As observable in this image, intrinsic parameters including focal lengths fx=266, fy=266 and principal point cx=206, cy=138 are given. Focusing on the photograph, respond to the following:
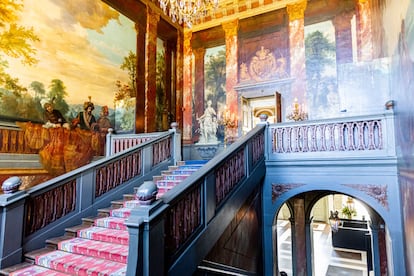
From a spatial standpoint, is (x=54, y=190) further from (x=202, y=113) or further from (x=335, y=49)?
(x=335, y=49)

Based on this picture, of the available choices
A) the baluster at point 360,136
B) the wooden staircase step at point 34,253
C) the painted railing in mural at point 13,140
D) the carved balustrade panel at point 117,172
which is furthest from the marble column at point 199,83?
the wooden staircase step at point 34,253

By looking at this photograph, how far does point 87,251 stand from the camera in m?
3.39

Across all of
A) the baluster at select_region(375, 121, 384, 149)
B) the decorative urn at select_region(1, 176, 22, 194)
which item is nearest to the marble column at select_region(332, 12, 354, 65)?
the baluster at select_region(375, 121, 384, 149)

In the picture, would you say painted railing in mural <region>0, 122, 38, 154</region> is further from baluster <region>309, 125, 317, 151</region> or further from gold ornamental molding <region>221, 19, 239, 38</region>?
gold ornamental molding <region>221, 19, 239, 38</region>

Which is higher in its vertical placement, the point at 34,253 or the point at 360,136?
the point at 360,136

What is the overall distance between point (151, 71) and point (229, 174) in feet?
19.5

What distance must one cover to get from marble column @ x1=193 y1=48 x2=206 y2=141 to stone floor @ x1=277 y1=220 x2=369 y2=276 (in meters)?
6.48

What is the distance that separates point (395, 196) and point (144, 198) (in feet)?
14.0

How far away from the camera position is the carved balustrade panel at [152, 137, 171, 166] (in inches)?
235

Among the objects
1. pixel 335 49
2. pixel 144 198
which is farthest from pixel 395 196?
pixel 335 49

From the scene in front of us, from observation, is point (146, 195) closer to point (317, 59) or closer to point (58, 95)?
point (58, 95)

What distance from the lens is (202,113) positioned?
32.7 feet

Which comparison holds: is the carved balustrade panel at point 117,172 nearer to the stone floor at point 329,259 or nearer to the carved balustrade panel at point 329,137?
the carved balustrade panel at point 329,137

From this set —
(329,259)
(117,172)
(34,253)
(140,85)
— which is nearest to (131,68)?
(140,85)
